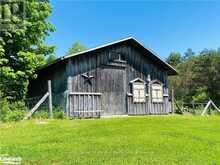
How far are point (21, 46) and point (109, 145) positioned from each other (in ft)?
46.6

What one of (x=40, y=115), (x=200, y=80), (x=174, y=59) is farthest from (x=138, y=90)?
(x=174, y=59)

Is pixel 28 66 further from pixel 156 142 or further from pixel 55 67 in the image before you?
pixel 156 142

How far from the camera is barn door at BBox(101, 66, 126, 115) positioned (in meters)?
21.3

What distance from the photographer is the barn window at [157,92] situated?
24.0m

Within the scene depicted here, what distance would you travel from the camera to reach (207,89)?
45875 millimetres

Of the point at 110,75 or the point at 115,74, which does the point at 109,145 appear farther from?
the point at 115,74

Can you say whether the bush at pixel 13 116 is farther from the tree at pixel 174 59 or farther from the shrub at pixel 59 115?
the tree at pixel 174 59

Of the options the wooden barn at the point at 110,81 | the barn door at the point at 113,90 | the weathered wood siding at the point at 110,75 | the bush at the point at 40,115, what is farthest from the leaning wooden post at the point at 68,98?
the barn door at the point at 113,90

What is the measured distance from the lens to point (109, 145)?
381 inches

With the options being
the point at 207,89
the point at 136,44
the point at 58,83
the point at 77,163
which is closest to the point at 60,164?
the point at 77,163

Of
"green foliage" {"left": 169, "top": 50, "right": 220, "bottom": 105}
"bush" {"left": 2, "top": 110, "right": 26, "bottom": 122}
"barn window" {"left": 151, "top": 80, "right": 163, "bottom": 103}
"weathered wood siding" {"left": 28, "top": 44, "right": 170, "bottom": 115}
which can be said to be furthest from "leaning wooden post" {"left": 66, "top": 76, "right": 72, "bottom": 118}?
"green foliage" {"left": 169, "top": 50, "right": 220, "bottom": 105}

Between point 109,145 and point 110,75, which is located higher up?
point 110,75

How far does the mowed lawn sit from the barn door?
8.10m

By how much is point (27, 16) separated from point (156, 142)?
608 inches
